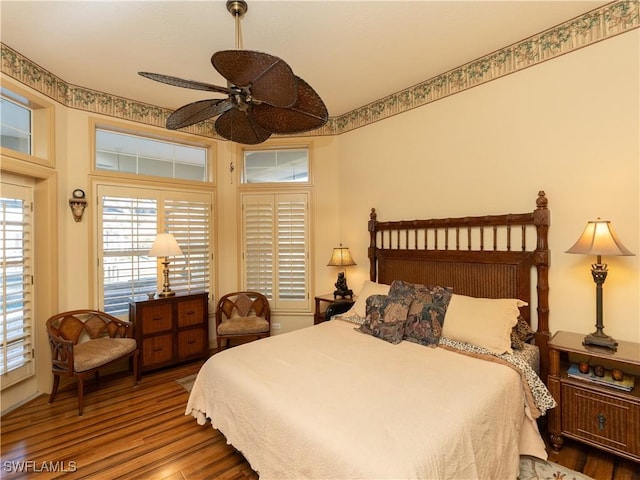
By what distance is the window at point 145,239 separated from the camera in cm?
356

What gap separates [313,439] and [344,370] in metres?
0.64

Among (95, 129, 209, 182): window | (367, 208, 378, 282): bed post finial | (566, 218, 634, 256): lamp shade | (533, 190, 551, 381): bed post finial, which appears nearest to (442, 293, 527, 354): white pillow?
(533, 190, 551, 381): bed post finial

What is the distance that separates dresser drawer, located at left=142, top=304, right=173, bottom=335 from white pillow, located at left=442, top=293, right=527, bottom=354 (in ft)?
9.71

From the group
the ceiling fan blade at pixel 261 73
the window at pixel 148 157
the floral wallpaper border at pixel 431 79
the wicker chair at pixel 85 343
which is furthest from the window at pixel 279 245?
the ceiling fan blade at pixel 261 73

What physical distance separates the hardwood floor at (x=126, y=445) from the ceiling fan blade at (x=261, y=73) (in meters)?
2.29

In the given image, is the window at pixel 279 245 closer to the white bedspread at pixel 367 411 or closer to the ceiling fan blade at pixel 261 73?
the white bedspread at pixel 367 411

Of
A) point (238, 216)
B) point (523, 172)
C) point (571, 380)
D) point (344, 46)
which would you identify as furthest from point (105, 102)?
point (571, 380)

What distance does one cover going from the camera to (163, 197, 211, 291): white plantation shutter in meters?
3.97

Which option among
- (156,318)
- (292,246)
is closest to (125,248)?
(156,318)

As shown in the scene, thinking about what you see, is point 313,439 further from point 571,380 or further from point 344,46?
→ point 344,46

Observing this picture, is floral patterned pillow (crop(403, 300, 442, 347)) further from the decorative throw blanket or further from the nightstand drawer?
the nightstand drawer

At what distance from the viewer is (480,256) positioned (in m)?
2.85

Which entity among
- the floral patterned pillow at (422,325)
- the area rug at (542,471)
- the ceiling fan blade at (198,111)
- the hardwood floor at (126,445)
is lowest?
the hardwood floor at (126,445)

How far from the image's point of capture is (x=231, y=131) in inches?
86.3
